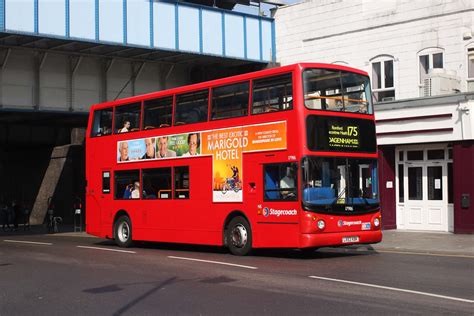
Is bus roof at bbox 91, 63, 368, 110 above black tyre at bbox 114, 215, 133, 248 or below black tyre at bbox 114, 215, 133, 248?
above

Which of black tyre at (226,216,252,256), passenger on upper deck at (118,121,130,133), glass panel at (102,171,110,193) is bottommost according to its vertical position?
black tyre at (226,216,252,256)

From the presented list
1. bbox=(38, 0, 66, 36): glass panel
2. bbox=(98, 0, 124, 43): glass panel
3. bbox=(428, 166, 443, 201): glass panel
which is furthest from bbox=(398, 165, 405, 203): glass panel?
bbox=(38, 0, 66, 36): glass panel

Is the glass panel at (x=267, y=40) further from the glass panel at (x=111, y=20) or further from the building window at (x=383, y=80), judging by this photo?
the glass panel at (x=111, y=20)

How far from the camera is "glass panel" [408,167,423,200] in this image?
2228cm

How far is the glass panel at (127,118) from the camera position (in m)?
18.7

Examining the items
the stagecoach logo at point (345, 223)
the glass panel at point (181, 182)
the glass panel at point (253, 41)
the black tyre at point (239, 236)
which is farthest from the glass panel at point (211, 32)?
the stagecoach logo at point (345, 223)

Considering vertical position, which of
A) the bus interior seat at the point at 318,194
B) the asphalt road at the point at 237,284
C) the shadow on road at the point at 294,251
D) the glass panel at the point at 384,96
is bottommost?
the shadow on road at the point at 294,251

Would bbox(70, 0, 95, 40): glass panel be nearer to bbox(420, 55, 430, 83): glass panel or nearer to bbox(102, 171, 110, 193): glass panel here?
bbox(102, 171, 110, 193): glass panel

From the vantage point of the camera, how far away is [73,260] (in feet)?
49.8

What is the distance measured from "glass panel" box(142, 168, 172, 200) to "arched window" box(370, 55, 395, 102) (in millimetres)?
10050

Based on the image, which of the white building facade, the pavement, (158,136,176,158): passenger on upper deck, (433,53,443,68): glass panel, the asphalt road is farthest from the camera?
(433,53,443,68): glass panel

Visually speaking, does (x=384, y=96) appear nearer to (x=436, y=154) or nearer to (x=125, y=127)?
(x=436, y=154)

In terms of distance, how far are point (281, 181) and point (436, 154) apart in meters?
9.36

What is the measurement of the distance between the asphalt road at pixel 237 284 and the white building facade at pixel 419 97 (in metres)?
6.47
